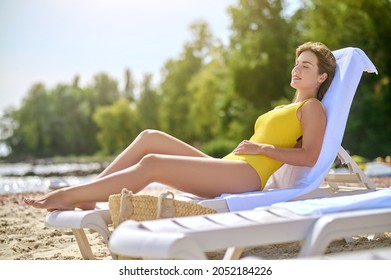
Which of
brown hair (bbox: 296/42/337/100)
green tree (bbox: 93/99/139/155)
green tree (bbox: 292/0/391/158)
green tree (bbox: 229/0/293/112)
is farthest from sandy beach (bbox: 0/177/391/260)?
green tree (bbox: 93/99/139/155)

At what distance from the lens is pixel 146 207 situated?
9.11 feet

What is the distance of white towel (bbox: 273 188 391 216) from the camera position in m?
2.42

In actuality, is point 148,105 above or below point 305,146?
below

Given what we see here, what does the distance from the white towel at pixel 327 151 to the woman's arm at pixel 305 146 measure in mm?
56

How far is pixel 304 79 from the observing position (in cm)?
350

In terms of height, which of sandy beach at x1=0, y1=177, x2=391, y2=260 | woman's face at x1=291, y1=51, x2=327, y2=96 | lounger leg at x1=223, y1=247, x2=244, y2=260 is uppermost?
woman's face at x1=291, y1=51, x2=327, y2=96

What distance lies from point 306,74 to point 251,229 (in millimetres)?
1558

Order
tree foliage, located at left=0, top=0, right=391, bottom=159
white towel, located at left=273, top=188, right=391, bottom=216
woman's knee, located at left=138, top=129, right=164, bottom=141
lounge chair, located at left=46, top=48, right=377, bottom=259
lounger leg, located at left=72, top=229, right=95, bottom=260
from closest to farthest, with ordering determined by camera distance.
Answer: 1. white towel, located at left=273, top=188, right=391, bottom=216
2. lounge chair, located at left=46, top=48, right=377, bottom=259
3. lounger leg, located at left=72, top=229, right=95, bottom=260
4. woman's knee, located at left=138, top=129, right=164, bottom=141
5. tree foliage, located at left=0, top=0, right=391, bottom=159

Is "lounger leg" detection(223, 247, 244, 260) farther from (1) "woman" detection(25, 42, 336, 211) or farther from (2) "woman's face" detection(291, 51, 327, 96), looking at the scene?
(2) "woman's face" detection(291, 51, 327, 96)

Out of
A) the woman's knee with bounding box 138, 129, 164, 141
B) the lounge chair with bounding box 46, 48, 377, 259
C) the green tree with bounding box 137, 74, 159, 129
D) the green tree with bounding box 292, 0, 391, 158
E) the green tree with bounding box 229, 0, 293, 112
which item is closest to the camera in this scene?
the lounge chair with bounding box 46, 48, 377, 259

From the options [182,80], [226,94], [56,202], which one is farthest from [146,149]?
[182,80]

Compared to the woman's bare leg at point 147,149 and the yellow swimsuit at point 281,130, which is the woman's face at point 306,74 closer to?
the yellow swimsuit at point 281,130

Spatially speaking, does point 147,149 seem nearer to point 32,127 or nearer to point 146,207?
point 146,207

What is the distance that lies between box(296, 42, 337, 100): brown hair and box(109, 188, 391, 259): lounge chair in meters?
1.16
